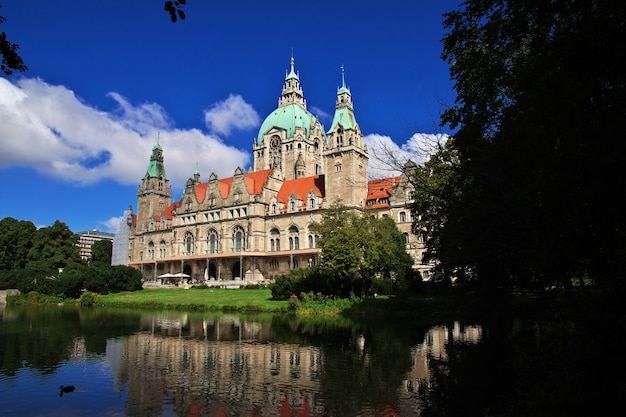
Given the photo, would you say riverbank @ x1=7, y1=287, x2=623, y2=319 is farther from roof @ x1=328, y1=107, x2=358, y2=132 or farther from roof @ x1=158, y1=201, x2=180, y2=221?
roof @ x1=158, y1=201, x2=180, y2=221

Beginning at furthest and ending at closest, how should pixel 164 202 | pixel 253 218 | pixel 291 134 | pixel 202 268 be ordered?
pixel 291 134 → pixel 164 202 → pixel 202 268 → pixel 253 218

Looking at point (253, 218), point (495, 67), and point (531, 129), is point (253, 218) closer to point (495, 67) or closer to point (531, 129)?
point (495, 67)

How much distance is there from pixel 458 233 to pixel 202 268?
53.7m

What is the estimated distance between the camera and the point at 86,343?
68.6ft

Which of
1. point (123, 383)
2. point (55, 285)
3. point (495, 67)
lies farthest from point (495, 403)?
point (55, 285)

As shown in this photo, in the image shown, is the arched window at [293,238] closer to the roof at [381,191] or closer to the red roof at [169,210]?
the roof at [381,191]

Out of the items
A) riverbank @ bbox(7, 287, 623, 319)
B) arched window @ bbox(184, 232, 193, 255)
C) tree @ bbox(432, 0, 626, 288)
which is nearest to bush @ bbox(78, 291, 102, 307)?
riverbank @ bbox(7, 287, 623, 319)

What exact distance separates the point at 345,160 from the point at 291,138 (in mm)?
30312

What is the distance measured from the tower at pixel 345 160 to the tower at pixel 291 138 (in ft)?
71.8

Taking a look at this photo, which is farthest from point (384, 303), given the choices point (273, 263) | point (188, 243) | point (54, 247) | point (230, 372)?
point (54, 247)

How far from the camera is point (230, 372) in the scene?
49.5 ft

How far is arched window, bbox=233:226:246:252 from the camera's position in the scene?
57.8m

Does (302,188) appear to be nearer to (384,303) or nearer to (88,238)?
(384,303)

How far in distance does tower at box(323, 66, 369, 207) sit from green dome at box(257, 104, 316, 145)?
28388 mm
